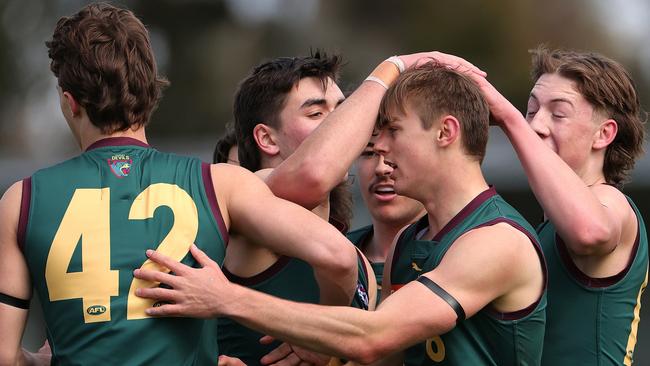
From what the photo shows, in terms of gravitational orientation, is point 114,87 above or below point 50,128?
above

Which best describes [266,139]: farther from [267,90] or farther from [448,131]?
[448,131]

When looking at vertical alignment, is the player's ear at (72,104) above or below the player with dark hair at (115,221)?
above

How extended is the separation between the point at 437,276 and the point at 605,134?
1429 millimetres

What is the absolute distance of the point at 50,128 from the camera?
21922 millimetres

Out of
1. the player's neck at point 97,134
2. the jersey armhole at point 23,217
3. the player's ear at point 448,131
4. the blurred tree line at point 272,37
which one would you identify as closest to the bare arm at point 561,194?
the player's ear at point 448,131

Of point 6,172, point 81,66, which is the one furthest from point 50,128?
point 81,66

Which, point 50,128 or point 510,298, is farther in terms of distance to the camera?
point 50,128

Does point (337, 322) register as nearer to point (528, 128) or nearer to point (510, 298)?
point (510, 298)

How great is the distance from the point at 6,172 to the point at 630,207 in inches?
618

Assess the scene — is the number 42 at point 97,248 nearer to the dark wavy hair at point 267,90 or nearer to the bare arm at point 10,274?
the bare arm at point 10,274

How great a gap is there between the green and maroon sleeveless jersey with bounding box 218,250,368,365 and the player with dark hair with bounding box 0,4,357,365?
0.51 m

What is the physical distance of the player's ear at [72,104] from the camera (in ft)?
14.7

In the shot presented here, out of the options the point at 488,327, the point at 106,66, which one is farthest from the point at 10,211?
the point at 488,327

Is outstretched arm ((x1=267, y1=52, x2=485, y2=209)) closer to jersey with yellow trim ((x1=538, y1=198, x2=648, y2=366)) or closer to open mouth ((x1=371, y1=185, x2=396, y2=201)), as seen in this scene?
jersey with yellow trim ((x1=538, y1=198, x2=648, y2=366))
